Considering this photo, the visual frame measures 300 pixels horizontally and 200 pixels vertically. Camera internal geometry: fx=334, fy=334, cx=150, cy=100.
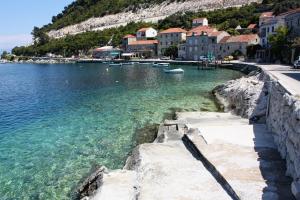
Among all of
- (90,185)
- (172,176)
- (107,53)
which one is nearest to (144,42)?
(107,53)

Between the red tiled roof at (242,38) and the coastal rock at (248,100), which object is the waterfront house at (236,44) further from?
the coastal rock at (248,100)

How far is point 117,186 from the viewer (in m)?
12.8

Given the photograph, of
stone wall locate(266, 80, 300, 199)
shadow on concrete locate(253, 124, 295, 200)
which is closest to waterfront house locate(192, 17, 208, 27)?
stone wall locate(266, 80, 300, 199)

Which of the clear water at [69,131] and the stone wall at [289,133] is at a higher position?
the stone wall at [289,133]

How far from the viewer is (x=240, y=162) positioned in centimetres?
1423

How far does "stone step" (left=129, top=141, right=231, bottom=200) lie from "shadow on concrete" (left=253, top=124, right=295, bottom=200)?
5.29 ft

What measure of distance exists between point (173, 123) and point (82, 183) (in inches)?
358

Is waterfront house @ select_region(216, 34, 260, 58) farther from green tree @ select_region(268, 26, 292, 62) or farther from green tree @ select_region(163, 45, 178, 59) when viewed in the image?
green tree @ select_region(268, 26, 292, 62)

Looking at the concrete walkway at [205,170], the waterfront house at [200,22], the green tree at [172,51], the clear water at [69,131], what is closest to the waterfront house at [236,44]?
the green tree at [172,51]

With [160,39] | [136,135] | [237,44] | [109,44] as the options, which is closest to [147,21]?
[109,44]

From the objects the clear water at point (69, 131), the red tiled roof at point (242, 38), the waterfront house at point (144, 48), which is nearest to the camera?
the clear water at point (69, 131)

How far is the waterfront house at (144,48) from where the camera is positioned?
118 metres

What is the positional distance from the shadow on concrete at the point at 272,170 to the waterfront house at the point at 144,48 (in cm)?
10211

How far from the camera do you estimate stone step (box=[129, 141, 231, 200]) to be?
1232cm
